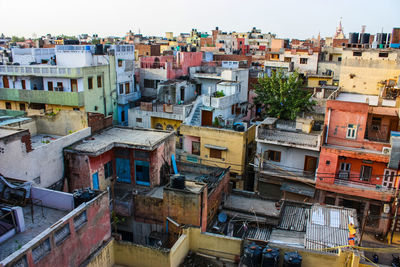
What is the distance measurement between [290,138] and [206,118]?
9325 mm

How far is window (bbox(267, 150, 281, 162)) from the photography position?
28281 millimetres

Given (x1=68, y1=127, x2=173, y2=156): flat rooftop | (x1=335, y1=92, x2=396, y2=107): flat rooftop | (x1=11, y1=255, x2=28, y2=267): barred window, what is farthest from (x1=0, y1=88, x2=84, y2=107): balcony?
(x1=335, y1=92, x2=396, y2=107): flat rooftop

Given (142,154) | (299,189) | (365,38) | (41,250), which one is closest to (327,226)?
(299,189)

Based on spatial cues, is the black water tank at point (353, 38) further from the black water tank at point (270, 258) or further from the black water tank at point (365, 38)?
the black water tank at point (270, 258)

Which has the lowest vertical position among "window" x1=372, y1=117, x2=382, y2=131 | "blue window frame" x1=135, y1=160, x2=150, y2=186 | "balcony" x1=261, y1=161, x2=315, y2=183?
"balcony" x1=261, y1=161, x2=315, y2=183

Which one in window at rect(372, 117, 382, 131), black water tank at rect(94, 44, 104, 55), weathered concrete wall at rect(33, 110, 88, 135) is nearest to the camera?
weathered concrete wall at rect(33, 110, 88, 135)

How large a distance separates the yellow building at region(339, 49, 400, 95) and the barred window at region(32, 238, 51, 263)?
32853 mm

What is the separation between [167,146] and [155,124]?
43.8ft

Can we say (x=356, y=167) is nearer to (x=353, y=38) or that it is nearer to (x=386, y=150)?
(x=386, y=150)

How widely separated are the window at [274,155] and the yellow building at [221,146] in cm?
214

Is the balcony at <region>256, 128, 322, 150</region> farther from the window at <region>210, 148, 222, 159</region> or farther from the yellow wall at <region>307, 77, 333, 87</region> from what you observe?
the yellow wall at <region>307, 77, 333, 87</region>

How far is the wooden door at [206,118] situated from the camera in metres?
33.4

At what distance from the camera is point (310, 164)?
27.3m

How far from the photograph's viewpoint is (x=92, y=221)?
535 inches
